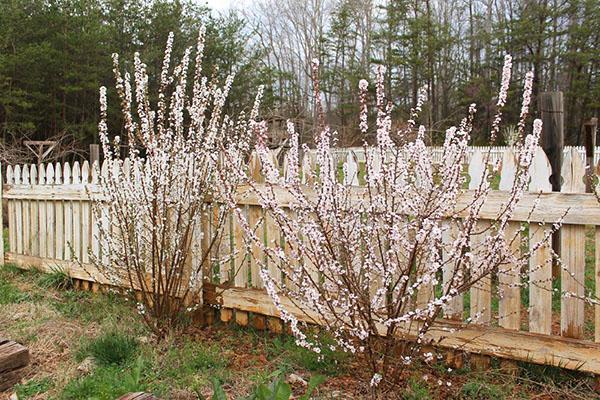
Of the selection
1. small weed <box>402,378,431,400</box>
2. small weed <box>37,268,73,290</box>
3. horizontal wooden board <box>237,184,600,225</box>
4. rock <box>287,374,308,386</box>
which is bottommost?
rock <box>287,374,308,386</box>

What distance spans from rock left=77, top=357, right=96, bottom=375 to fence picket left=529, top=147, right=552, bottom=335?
2477 mm

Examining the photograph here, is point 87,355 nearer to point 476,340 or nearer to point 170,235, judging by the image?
point 170,235

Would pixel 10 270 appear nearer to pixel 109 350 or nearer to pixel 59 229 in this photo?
pixel 59 229

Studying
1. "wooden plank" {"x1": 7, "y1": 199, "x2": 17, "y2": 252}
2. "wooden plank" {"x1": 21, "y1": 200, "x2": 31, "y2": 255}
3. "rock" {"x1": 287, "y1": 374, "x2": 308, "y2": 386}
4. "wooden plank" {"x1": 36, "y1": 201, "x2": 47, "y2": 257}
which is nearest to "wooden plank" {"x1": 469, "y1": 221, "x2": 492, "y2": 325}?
"rock" {"x1": 287, "y1": 374, "x2": 308, "y2": 386}

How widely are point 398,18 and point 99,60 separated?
16239 millimetres

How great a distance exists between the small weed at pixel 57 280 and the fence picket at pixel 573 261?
439cm

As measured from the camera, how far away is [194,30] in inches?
912

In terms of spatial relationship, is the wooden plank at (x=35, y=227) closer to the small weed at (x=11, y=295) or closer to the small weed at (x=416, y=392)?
the small weed at (x=11, y=295)

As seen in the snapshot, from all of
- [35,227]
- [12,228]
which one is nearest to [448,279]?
[35,227]

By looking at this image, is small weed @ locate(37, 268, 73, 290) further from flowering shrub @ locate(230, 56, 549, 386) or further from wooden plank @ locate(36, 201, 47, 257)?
flowering shrub @ locate(230, 56, 549, 386)

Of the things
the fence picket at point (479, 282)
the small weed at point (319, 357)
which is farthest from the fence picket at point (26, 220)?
the fence picket at point (479, 282)

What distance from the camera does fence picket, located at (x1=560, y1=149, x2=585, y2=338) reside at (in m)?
2.51

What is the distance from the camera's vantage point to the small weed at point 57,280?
16.4ft

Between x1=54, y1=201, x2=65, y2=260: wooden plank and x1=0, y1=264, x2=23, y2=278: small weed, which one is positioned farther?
x1=0, y1=264, x2=23, y2=278: small weed
